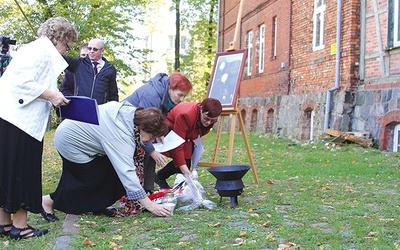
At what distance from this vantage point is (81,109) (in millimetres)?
4191

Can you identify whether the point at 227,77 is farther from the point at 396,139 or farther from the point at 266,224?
the point at 396,139

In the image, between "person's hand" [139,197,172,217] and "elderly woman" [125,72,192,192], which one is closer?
"person's hand" [139,197,172,217]

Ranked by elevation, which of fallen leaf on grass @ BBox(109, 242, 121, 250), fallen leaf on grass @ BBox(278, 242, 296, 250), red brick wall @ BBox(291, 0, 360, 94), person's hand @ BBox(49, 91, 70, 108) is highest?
red brick wall @ BBox(291, 0, 360, 94)

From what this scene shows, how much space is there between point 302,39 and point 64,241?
11.8 metres

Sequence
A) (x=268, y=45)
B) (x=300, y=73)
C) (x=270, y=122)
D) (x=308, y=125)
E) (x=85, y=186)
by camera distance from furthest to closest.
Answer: (x=268, y=45) < (x=270, y=122) < (x=300, y=73) < (x=308, y=125) < (x=85, y=186)

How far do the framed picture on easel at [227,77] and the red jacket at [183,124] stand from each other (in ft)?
4.67

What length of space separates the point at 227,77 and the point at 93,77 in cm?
210

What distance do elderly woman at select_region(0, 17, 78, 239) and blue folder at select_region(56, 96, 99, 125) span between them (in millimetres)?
115

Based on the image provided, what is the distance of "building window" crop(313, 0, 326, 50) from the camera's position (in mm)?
13373

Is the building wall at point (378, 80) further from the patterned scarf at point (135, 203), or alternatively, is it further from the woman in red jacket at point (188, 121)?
the patterned scarf at point (135, 203)

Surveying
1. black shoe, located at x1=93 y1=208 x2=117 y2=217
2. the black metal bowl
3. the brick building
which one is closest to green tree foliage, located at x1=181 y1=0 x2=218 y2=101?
the brick building

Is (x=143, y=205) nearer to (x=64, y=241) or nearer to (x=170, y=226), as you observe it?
(x=170, y=226)

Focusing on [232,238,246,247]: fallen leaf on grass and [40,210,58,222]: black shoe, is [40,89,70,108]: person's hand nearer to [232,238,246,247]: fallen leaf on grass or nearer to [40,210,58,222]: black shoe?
[40,210,58,222]: black shoe

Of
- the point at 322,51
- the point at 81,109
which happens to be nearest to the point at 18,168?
the point at 81,109
